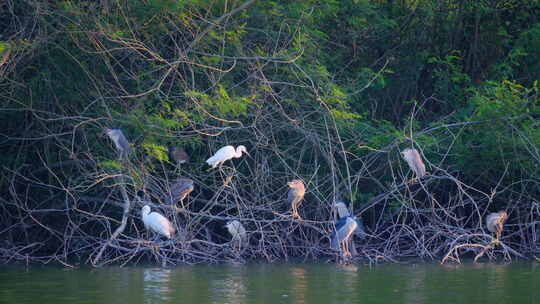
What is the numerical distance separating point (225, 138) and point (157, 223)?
5.41ft

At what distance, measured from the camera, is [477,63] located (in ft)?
45.1

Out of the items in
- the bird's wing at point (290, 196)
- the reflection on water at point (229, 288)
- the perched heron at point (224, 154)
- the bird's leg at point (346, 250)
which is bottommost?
the reflection on water at point (229, 288)

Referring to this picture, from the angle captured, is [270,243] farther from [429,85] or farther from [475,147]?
[429,85]

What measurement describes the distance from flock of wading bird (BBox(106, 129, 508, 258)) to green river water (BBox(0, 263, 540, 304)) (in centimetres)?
40

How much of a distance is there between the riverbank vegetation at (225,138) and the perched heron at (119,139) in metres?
0.23

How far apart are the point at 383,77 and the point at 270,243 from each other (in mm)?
3454

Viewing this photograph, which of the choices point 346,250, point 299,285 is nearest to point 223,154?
point 346,250

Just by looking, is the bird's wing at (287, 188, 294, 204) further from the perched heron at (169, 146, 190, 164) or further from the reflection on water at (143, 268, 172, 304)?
the reflection on water at (143, 268, 172, 304)

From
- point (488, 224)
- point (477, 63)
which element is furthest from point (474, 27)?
point (488, 224)

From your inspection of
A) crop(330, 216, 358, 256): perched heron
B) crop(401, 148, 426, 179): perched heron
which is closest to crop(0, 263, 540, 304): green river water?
crop(330, 216, 358, 256): perched heron

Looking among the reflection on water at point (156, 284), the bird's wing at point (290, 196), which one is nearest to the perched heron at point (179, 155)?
the bird's wing at point (290, 196)

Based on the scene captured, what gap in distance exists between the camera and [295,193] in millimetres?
10922

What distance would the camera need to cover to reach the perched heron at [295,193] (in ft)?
35.6

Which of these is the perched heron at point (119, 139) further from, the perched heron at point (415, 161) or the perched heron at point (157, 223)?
the perched heron at point (415, 161)
